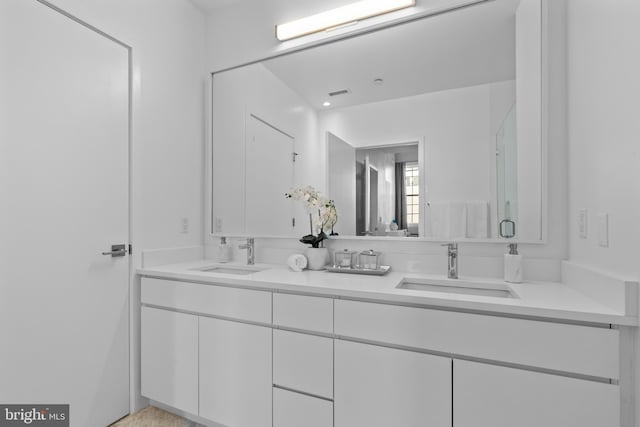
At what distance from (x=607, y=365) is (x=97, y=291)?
6.89 feet

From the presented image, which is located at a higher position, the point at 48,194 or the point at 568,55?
the point at 568,55

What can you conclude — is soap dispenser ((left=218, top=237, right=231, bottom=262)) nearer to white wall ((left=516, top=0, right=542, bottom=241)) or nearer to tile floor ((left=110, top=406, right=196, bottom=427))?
tile floor ((left=110, top=406, right=196, bottom=427))

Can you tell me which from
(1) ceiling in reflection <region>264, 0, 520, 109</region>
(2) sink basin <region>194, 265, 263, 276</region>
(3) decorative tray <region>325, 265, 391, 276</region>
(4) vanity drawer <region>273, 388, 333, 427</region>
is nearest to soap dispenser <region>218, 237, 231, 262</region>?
(2) sink basin <region>194, 265, 263, 276</region>

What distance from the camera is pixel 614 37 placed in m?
1.02

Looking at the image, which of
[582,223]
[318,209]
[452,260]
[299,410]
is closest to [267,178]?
[318,209]

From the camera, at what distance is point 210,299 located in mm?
1599

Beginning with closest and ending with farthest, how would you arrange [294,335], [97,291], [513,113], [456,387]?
[456,387] < [294,335] < [513,113] < [97,291]

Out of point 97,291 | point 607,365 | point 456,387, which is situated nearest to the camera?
point 607,365

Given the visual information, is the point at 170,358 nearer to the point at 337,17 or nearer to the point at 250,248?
the point at 250,248

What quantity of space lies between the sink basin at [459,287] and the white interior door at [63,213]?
1524mm

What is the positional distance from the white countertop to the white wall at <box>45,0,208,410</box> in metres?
0.33

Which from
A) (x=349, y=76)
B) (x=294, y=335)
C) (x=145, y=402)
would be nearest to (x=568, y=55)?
(x=349, y=76)

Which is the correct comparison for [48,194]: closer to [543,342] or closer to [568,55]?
[543,342]

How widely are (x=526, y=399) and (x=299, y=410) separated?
87 cm
